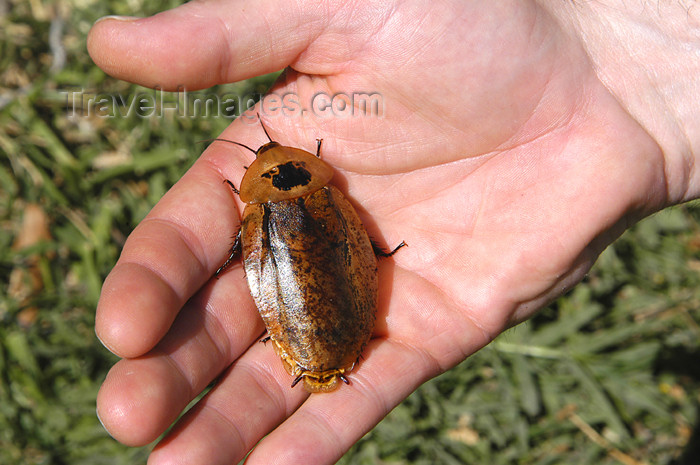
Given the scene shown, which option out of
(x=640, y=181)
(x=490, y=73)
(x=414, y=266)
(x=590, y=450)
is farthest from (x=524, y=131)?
(x=590, y=450)

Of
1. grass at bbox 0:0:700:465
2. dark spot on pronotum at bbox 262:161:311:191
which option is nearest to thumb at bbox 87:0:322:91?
dark spot on pronotum at bbox 262:161:311:191

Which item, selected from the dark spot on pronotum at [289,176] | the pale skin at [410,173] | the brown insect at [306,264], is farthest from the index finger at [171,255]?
the dark spot on pronotum at [289,176]

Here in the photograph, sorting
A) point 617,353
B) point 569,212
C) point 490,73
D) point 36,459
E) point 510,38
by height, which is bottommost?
point 36,459

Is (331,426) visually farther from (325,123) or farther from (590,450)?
(590,450)

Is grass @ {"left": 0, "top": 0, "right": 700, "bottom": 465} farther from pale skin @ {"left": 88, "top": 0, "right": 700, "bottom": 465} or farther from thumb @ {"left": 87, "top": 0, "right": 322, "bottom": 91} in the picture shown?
thumb @ {"left": 87, "top": 0, "right": 322, "bottom": 91}

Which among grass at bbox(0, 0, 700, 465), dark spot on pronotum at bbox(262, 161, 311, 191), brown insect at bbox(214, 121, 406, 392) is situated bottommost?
grass at bbox(0, 0, 700, 465)

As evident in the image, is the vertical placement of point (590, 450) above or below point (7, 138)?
below

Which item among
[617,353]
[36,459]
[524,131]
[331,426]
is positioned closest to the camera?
[331,426]

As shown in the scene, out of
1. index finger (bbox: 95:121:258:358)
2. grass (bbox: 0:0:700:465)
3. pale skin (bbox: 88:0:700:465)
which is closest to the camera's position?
index finger (bbox: 95:121:258:358)
